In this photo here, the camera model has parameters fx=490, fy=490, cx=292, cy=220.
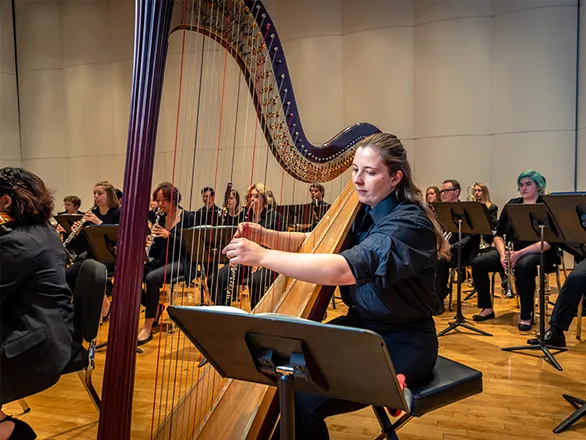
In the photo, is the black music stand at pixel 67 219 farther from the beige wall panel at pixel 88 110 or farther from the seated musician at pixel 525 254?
the beige wall panel at pixel 88 110

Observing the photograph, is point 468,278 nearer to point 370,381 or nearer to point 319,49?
point 319,49

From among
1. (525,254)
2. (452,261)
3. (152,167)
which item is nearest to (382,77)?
(452,261)

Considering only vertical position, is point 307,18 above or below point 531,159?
above

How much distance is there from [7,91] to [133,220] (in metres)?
9.92

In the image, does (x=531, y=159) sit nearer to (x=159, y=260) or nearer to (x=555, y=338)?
(x=555, y=338)

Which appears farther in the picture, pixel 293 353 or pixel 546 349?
pixel 546 349

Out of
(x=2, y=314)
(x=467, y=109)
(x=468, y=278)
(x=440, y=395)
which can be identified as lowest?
(x=468, y=278)

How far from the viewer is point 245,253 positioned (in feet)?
4.17

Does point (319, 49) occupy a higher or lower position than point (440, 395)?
higher

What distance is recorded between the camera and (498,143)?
6.91 meters

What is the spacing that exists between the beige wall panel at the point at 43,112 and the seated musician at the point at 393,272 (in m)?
9.09

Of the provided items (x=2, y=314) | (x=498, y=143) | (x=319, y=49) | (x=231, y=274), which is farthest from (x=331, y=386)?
(x=319, y=49)

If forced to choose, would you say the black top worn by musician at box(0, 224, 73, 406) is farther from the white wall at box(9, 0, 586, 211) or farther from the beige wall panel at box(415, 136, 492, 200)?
the beige wall panel at box(415, 136, 492, 200)

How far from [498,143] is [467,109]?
2.13ft
